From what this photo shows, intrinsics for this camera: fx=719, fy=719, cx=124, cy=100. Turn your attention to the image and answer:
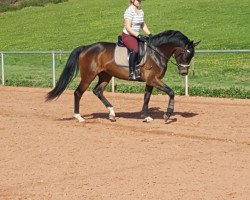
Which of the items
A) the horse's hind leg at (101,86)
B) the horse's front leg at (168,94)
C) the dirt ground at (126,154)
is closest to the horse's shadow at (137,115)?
the dirt ground at (126,154)

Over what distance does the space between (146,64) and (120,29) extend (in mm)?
33228

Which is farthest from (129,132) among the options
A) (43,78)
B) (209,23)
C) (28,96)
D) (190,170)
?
(209,23)

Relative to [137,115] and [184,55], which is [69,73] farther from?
[184,55]

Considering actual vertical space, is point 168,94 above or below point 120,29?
above

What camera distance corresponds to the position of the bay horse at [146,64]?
14.5 metres

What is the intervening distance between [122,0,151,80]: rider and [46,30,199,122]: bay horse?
239mm

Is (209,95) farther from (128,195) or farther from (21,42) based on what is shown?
(21,42)

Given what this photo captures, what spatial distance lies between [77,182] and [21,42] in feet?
Result: 133

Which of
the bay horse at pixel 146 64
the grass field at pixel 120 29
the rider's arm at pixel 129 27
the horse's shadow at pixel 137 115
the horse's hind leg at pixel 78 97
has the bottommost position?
the grass field at pixel 120 29

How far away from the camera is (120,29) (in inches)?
1874

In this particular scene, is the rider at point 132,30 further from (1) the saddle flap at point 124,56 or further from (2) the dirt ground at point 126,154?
(2) the dirt ground at point 126,154

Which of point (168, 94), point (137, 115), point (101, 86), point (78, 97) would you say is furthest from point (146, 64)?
point (137, 115)

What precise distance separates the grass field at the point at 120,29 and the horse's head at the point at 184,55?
559 centimetres

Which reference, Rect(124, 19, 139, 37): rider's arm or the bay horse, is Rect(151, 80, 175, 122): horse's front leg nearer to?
the bay horse
